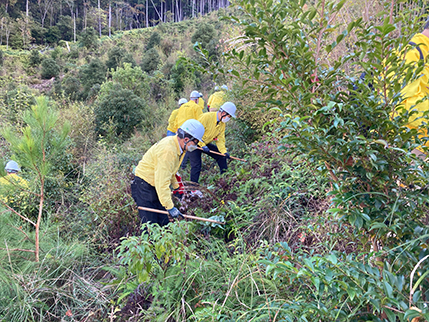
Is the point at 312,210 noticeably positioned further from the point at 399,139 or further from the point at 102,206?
the point at 102,206

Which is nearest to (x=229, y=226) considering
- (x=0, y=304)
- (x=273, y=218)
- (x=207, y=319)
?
(x=273, y=218)

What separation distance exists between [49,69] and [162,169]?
18.9 m

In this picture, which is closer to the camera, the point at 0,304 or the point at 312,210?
the point at 0,304

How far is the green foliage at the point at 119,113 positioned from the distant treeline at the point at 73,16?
81.9 feet

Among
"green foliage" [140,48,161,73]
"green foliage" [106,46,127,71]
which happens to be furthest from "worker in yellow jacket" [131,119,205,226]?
"green foliage" [106,46,127,71]

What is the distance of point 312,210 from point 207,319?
2.06 meters

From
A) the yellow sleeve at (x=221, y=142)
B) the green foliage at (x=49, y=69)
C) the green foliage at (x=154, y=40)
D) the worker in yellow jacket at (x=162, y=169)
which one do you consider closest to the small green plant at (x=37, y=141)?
the worker in yellow jacket at (x=162, y=169)

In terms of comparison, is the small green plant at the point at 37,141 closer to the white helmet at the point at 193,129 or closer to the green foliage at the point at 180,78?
the white helmet at the point at 193,129

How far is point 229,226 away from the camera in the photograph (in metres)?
3.89

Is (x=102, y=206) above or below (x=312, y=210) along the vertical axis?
below

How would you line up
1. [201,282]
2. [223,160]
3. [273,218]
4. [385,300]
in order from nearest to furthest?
[385,300] < [201,282] < [273,218] < [223,160]

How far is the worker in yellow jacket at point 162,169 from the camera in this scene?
3457 millimetres

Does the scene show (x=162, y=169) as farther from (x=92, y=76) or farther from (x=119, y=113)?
(x=92, y=76)

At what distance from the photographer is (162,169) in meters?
3.44
